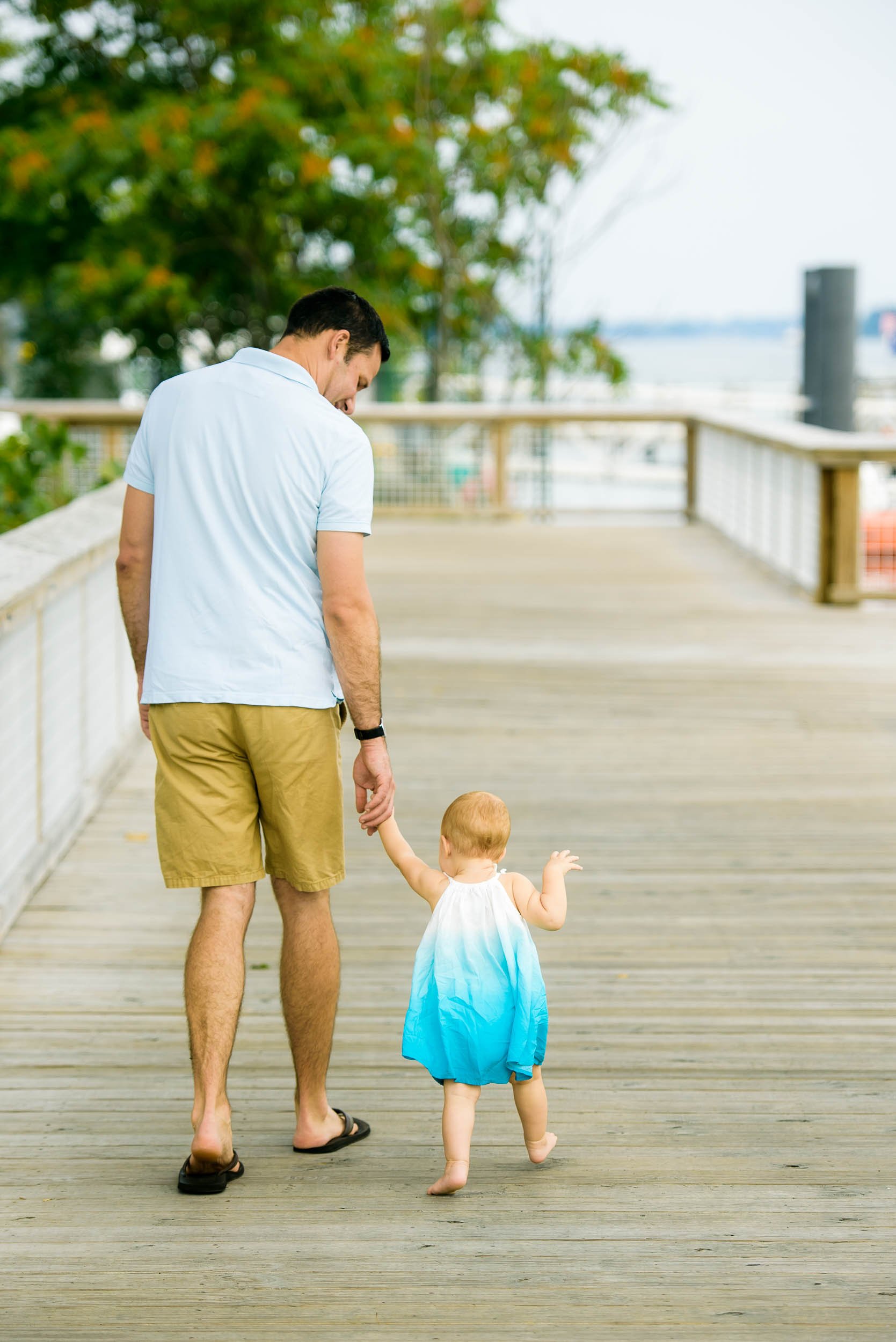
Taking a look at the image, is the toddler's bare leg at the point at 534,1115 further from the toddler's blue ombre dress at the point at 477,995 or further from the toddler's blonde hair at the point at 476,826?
the toddler's blonde hair at the point at 476,826

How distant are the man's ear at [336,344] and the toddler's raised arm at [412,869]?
0.79 meters

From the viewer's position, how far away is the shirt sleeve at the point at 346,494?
102 inches

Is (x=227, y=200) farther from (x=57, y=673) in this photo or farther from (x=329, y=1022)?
(x=329, y=1022)

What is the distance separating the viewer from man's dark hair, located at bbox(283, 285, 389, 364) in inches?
107

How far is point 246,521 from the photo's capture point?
2596 mm

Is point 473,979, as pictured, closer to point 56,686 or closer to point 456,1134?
point 456,1134

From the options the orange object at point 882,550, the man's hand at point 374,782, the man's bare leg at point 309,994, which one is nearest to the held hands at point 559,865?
the man's hand at point 374,782

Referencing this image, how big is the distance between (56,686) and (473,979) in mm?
2469

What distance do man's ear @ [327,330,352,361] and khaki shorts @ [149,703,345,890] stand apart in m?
0.60

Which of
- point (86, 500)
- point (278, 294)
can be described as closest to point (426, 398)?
point (278, 294)

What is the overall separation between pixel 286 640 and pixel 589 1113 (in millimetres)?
1061

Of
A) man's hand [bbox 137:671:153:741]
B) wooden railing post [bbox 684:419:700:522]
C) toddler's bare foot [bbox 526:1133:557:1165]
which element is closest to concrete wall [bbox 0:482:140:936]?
man's hand [bbox 137:671:153:741]

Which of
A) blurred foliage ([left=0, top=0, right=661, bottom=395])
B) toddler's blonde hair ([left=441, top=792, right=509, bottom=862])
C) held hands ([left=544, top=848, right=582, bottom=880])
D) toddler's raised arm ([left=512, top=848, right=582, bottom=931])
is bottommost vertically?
toddler's raised arm ([left=512, top=848, right=582, bottom=931])

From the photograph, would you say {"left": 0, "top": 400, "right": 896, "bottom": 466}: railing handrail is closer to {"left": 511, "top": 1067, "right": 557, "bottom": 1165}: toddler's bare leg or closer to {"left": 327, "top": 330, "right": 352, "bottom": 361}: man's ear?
{"left": 327, "top": 330, "right": 352, "bottom": 361}: man's ear
